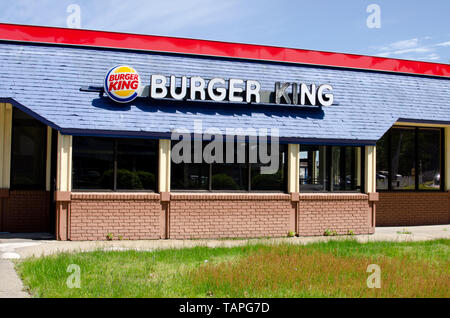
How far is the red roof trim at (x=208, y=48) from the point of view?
46.3 ft

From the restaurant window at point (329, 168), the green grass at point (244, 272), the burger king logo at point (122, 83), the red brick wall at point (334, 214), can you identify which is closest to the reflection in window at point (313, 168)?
the restaurant window at point (329, 168)

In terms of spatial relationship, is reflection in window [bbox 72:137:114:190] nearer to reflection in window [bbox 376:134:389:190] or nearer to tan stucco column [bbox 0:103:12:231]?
tan stucco column [bbox 0:103:12:231]

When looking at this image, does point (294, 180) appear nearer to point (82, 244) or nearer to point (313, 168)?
point (313, 168)

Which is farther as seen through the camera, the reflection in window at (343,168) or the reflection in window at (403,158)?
the reflection in window at (403,158)

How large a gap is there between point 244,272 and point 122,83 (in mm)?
7065

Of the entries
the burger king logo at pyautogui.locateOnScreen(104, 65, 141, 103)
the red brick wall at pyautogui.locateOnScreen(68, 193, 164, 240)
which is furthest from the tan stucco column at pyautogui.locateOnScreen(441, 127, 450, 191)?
the burger king logo at pyautogui.locateOnScreen(104, 65, 141, 103)

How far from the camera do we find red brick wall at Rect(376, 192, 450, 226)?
17.3 m

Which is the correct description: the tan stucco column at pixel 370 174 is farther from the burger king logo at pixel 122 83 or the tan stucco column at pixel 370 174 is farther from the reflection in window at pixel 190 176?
the burger king logo at pixel 122 83

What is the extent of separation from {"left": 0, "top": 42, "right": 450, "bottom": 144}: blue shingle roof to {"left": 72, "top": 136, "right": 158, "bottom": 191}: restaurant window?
486mm

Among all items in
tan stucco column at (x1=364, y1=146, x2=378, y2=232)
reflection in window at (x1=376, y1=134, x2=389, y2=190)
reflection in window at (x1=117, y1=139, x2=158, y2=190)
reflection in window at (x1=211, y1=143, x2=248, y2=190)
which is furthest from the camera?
reflection in window at (x1=376, y1=134, x2=389, y2=190)

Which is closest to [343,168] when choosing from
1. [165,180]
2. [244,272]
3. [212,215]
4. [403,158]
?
[403,158]

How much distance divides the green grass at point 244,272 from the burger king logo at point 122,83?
4.68 metres
